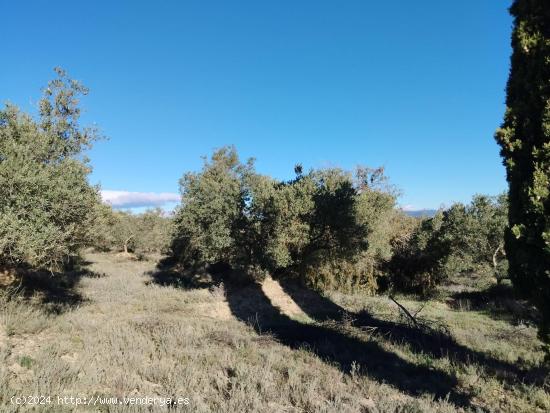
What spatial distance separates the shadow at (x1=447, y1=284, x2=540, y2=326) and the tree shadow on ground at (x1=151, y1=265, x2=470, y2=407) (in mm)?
7146

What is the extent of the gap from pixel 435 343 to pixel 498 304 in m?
13.4

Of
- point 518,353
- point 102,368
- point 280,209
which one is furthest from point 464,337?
point 102,368

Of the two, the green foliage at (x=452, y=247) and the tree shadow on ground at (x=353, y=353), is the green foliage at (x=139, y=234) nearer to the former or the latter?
the green foliage at (x=452, y=247)

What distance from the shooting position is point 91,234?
13273 mm

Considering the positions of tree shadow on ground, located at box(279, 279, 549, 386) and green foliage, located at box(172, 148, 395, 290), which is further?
green foliage, located at box(172, 148, 395, 290)

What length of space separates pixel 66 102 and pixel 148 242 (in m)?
26.8

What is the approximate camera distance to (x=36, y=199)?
1016cm

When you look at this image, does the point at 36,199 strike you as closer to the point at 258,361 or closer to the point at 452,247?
the point at 258,361

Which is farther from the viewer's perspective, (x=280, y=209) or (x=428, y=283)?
(x=428, y=283)

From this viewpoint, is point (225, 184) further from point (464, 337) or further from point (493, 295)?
point (493, 295)

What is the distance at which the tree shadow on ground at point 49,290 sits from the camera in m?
13.9

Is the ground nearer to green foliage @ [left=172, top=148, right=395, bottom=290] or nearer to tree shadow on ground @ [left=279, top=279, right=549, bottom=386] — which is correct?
tree shadow on ground @ [left=279, top=279, right=549, bottom=386]

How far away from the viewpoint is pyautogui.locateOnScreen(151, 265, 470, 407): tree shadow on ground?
25.5ft

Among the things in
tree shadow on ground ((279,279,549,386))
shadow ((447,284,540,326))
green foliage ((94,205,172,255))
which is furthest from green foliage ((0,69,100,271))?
green foliage ((94,205,172,255))
